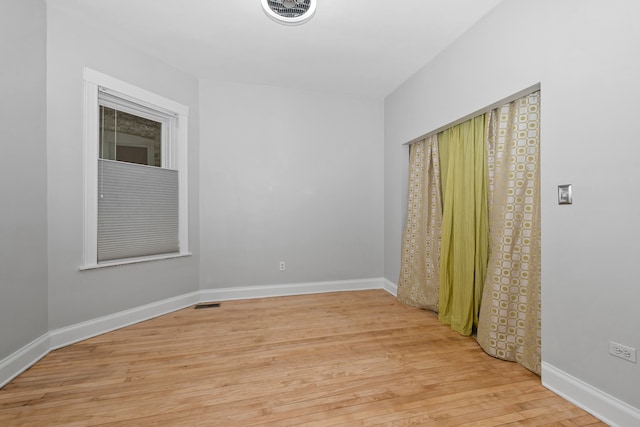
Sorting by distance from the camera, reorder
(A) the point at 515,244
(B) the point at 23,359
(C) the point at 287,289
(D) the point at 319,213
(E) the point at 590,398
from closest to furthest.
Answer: (E) the point at 590,398 < (B) the point at 23,359 < (A) the point at 515,244 < (C) the point at 287,289 < (D) the point at 319,213

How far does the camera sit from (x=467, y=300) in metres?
2.41

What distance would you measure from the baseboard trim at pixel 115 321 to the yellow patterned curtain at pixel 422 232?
2573 mm

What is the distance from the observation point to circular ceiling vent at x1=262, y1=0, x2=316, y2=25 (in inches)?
76.9

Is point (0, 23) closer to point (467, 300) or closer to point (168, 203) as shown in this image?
point (168, 203)

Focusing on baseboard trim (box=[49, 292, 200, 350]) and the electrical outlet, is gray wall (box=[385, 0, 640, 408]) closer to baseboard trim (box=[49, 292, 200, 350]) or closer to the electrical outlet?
the electrical outlet

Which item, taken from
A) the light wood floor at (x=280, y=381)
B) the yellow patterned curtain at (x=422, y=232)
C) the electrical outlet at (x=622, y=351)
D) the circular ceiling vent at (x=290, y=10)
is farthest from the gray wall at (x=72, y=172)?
the electrical outlet at (x=622, y=351)

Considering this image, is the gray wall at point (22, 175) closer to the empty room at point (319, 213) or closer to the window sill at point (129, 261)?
the empty room at point (319, 213)

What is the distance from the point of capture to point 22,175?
1893 millimetres

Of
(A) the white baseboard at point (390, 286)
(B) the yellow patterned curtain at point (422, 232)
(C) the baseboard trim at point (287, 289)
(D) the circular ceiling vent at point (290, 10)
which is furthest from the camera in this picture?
(A) the white baseboard at point (390, 286)

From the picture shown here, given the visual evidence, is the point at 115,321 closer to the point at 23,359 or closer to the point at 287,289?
the point at 23,359

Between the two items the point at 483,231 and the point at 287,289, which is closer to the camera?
the point at 483,231

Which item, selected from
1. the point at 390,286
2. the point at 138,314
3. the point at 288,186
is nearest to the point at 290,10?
the point at 288,186

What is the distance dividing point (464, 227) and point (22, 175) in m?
3.49

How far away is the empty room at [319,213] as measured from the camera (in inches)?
58.2
